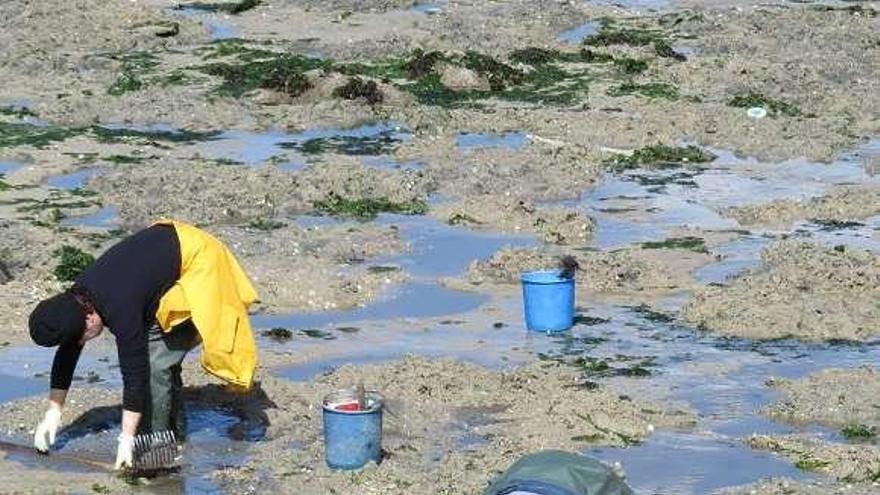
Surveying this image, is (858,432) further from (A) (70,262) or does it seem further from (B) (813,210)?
(A) (70,262)

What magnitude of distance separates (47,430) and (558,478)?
13.9 ft

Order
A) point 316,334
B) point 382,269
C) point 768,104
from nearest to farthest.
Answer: point 316,334 < point 382,269 < point 768,104

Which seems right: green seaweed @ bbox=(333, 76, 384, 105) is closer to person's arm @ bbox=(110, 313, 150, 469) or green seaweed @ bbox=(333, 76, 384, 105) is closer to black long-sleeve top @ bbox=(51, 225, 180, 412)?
black long-sleeve top @ bbox=(51, 225, 180, 412)

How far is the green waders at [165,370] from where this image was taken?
10156mm

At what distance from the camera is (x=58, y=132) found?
1933 centimetres

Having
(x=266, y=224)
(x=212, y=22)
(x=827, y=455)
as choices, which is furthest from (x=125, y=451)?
(x=212, y=22)

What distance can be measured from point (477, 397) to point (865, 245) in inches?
190

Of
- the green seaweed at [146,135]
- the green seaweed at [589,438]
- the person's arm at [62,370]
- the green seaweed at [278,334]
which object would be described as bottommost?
the green seaweed at [146,135]

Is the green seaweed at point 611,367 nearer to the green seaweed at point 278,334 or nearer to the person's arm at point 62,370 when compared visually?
the green seaweed at point 278,334

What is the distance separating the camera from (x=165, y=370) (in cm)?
1025

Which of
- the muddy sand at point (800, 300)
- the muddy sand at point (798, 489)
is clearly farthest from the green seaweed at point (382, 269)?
the muddy sand at point (798, 489)

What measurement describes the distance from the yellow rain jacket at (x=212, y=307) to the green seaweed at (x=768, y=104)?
11.1 metres

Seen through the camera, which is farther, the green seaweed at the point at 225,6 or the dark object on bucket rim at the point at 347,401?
the green seaweed at the point at 225,6

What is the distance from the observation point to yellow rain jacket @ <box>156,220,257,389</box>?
9945 mm
